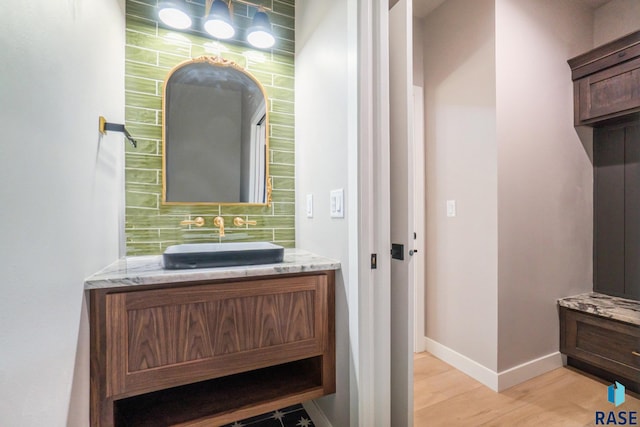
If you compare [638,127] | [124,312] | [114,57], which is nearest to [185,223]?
[124,312]

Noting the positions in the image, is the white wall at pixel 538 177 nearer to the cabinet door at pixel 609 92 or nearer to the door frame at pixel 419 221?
the cabinet door at pixel 609 92

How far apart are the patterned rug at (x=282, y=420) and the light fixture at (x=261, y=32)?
210cm

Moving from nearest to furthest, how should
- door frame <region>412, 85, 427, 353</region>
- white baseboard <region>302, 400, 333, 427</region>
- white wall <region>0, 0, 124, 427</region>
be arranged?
1. white wall <region>0, 0, 124, 427</region>
2. white baseboard <region>302, 400, 333, 427</region>
3. door frame <region>412, 85, 427, 353</region>

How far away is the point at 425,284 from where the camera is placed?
237cm

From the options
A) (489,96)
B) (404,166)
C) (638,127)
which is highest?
(489,96)

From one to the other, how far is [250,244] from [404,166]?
95 centimetres

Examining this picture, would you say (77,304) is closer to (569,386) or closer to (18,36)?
(18,36)

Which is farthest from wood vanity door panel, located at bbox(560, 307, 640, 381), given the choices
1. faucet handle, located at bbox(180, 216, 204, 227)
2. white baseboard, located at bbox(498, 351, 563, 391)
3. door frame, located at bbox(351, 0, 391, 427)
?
faucet handle, located at bbox(180, 216, 204, 227)

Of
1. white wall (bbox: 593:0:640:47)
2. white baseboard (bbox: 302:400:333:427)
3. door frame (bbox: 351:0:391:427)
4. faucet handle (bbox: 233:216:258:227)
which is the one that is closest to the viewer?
door frame (bbox: 351:0:391:427)

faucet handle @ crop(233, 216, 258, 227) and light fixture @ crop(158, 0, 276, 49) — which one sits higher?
light fixture @ crop(158, 0, 276, 49)

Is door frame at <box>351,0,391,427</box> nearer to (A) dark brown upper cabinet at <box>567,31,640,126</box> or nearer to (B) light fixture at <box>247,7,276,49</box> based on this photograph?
(B) light fixture at <box>247,7,276,49</box>

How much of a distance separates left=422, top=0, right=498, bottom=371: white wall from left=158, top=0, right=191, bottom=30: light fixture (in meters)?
1.79

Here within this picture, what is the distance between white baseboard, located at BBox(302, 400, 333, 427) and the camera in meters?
1.42

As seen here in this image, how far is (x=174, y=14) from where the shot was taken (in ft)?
4.92
